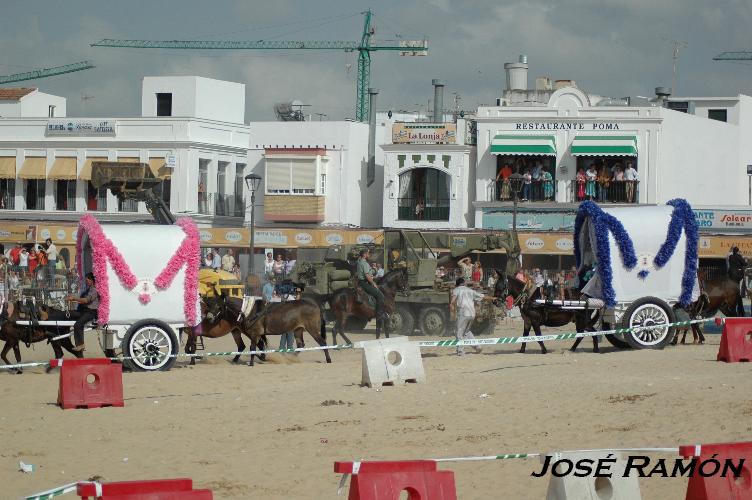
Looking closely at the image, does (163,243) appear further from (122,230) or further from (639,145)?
(639,145)

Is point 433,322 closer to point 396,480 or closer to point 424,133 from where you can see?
point 396,480

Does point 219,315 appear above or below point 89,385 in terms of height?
above

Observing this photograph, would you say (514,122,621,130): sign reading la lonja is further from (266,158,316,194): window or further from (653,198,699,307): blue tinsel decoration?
(653,198,699,307): blue tinsel decoration

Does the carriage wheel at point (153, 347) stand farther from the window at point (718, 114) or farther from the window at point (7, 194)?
the window at point (718, 114)

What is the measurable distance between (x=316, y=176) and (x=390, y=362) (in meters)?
34.7

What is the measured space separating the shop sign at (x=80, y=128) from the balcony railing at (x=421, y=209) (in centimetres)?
1363

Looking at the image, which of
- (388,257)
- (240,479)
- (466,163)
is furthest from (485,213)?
(240,479)

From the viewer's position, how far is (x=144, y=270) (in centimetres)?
2158

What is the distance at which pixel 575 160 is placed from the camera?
49625 millimetres

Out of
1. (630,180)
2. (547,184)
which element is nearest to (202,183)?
(547,184)

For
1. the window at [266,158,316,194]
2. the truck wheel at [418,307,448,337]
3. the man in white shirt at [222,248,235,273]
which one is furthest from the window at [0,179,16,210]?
the truck wheel at [418,307,448,337]

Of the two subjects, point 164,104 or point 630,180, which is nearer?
point 630,180

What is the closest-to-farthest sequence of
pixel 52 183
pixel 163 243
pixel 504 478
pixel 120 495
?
pixel 120 495 → pixel 504 478 → pixel 163 243 → pixel 52 183

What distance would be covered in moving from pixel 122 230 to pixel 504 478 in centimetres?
1156
